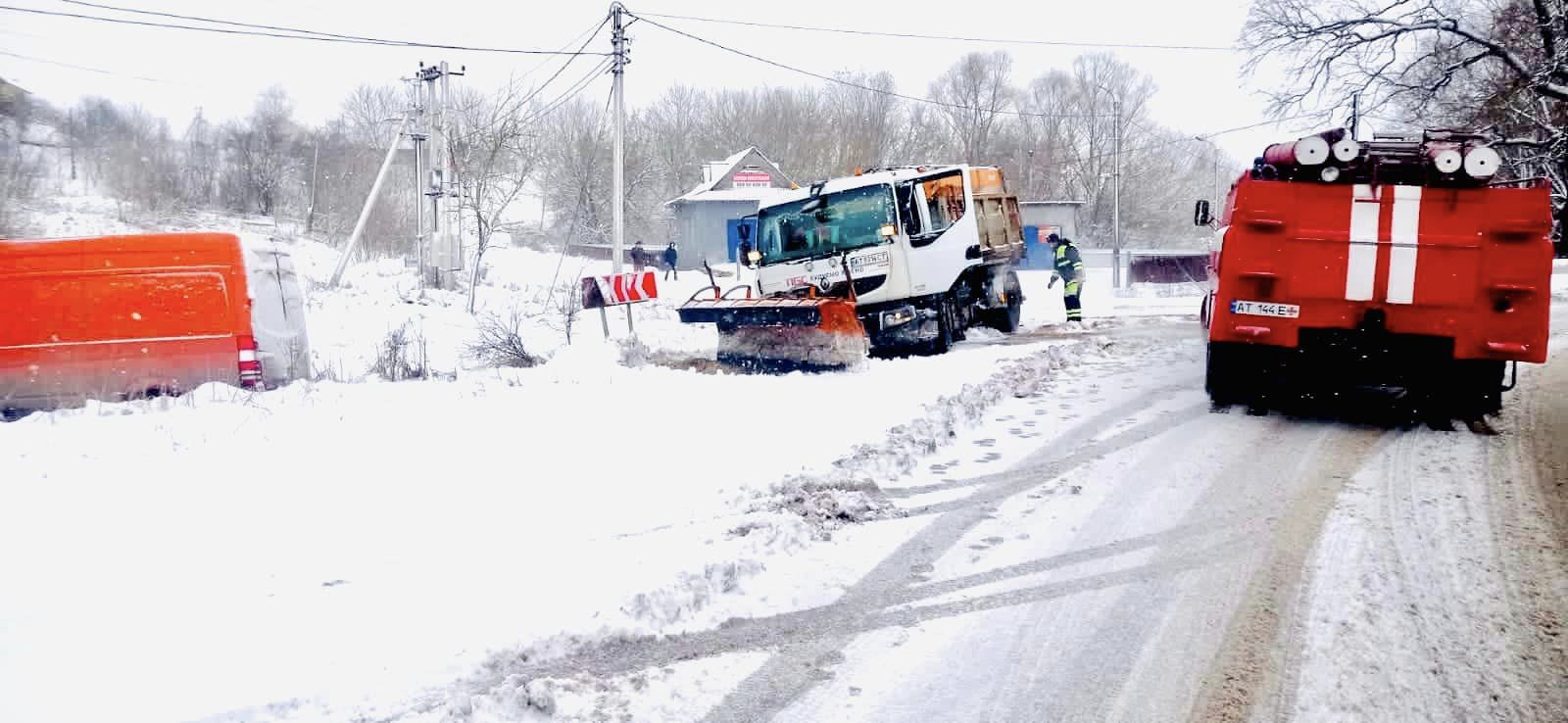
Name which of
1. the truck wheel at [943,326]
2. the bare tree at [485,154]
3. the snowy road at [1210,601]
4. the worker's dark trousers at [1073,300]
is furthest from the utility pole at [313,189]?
the snowy road at [1210,601]

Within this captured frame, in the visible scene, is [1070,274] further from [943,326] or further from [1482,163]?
[1482,163]

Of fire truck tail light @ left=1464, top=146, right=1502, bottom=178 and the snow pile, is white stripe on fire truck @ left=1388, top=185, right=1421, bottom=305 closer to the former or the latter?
fire truck tail light @ left=1464, top=146, right=1502, bottom=178

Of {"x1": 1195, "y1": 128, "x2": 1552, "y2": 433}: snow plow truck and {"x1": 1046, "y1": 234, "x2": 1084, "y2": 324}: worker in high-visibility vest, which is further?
{"x1": 1046, "y1": 234, "x2": 1084, "y2": 324}: worker in high-visibility vest

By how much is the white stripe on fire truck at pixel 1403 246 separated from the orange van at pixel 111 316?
31.9 ft

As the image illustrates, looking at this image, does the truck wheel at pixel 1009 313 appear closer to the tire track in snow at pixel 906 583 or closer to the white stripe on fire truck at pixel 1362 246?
the white stripe on fire truck at pixel 1362 246

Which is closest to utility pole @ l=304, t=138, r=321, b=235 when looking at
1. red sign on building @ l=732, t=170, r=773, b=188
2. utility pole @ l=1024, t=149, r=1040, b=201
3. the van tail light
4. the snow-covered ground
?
red sign on building @ l=732, t=170, r=773, b=188

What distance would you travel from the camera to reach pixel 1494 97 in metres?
19.3

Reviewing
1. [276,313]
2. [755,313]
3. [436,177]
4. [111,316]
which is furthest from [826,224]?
[436,177]

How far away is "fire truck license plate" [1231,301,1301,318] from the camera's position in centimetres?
827

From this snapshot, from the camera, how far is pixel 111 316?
9.73m

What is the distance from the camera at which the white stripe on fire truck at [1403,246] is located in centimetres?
794

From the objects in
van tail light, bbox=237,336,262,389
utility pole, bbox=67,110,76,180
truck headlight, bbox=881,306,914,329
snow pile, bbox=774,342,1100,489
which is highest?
utility pole, bbox=67,110,76,180

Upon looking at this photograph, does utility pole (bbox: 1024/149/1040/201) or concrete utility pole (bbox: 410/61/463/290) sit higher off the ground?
utility pole (bbox: 1024/149/1040/201)

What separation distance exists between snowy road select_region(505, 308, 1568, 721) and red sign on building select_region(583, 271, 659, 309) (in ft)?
26.6
